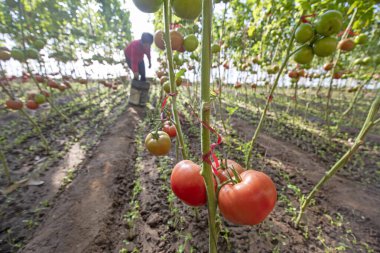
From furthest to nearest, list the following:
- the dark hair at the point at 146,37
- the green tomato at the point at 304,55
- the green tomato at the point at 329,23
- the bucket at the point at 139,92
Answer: the bucket at the point at 139,92 < the dark hair at the point at 146,37 < the green tomato at the point at 304,55 < the green tomato at the point at 329,23

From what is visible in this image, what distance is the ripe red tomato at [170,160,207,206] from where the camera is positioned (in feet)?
2.25

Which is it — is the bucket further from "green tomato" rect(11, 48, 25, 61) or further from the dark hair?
"green tomato" rect(11, 48, 25, 61)

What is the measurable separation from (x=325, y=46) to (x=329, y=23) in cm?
11

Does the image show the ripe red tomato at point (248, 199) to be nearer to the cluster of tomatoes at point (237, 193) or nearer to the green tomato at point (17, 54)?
the cluster of tomatoes at point (237, 193)

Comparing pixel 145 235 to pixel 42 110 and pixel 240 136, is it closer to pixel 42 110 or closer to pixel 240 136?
pixel 240 136

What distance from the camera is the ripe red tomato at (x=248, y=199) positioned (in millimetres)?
616

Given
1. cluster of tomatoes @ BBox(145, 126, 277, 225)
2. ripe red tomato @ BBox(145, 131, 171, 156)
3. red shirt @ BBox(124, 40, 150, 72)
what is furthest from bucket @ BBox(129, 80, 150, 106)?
cluster of tomatoes @ BBox(145, 126, 277, 225)

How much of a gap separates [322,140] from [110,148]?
14.2 ft

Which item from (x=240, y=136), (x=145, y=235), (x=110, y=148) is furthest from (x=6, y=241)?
(x=240, y=136)

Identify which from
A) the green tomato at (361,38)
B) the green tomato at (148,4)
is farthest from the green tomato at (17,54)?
the green tomato at (361,38)

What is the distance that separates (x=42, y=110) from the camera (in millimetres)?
5801

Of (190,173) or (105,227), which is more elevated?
(190,173)

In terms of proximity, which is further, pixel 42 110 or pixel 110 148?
pixel 42 110

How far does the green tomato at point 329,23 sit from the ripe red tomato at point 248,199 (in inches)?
36.1
